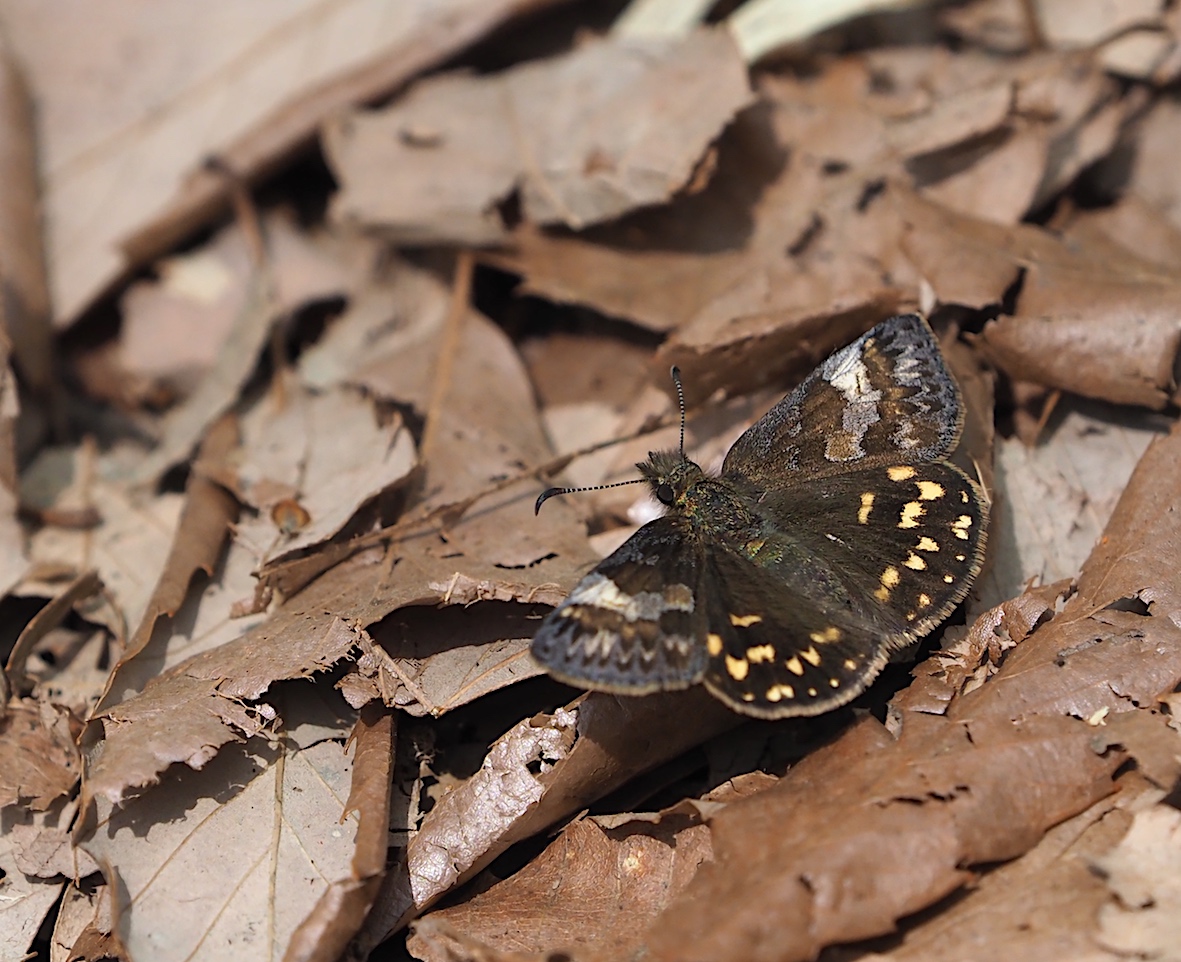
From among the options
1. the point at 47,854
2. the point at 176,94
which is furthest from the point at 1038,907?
the point at 176,94

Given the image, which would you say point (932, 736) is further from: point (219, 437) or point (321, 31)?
point (321, 31)

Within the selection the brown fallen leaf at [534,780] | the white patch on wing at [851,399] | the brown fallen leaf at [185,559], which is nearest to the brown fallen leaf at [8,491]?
the brown fallen leaf at [185,559]

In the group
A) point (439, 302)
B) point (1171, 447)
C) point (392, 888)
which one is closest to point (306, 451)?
point (439, 302)

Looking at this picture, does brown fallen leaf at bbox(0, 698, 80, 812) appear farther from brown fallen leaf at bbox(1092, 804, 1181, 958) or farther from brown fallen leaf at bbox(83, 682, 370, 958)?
brown fallen leaf at bbox(1092, 804, 1181, 958)

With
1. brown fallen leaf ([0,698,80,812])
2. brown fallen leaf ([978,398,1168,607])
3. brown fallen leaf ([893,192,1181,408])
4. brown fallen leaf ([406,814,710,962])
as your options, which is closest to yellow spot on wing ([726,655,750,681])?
brown fallen leaf ([406,814,710,962])

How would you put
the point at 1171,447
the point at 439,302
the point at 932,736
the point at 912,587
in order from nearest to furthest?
1. the point at 932,736
2. the point at 912,587
3. the point at 1171,447
4. the point at 439,302

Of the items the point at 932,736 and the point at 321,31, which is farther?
the point at 321,31

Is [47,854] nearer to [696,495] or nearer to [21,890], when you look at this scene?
[21,890]
